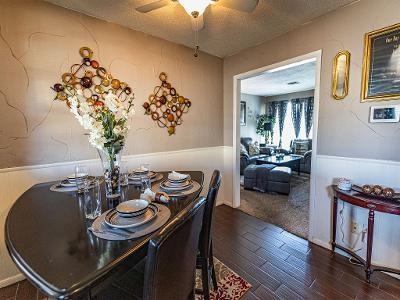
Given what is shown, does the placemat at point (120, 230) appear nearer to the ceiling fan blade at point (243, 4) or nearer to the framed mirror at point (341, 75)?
the ceiling fan blade at point (243, 4)

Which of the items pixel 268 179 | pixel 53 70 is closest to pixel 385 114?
pixel 268 179

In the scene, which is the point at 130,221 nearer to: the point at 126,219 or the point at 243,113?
the point at 126,219

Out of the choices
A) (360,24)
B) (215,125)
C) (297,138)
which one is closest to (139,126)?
(215,125)

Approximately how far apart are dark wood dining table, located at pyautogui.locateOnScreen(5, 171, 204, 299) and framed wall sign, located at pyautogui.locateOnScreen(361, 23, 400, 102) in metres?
1.98

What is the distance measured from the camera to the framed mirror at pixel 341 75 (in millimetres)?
1884

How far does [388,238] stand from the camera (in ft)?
5.75

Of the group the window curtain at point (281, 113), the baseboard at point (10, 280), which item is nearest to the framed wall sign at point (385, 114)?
the baseboard at point (10, 280)

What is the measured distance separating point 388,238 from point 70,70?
3.33 metres

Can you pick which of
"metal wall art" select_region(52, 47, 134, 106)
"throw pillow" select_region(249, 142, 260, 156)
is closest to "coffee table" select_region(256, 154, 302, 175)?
"throw pillow" select_region(249, 142, 260, 156)

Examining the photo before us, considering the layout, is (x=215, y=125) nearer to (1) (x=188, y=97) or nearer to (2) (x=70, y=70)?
(1) (x=188, y=97)

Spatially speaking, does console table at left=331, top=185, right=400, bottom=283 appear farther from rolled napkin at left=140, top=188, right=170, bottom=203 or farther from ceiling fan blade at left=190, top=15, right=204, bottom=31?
ceiling fan blade at left=190, top=15, right=204, bottom=31

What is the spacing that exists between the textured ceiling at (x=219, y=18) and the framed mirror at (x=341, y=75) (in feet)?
1.56

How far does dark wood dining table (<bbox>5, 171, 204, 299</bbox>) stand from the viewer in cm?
59

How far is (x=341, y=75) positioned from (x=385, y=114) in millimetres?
522
